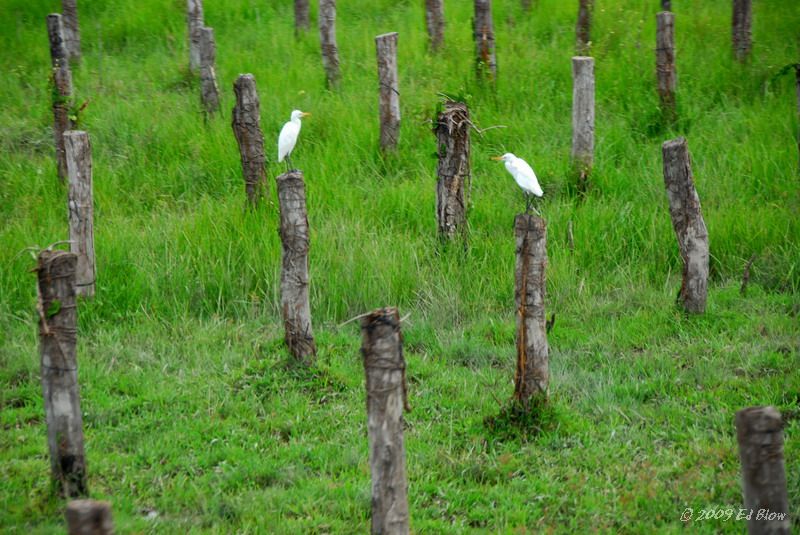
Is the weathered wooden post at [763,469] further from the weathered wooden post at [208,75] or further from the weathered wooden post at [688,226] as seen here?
the weathered wooden post at [208,75]

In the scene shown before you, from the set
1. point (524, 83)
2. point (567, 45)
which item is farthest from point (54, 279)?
point (567, 45)

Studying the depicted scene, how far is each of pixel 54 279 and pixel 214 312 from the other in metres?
2.72

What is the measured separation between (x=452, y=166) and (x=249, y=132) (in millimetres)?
1921

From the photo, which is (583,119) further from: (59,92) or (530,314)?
(59,92)

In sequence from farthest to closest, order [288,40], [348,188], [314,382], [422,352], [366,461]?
[288,40], [348,188], [422,352], [314,382], [366,461]

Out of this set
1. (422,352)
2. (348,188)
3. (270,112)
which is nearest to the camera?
(422,352)

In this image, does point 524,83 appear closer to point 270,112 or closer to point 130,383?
point 270,112

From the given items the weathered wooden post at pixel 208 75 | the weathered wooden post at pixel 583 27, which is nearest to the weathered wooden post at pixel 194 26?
the weathered wooden post at pixel 208 75

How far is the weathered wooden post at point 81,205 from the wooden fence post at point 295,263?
1925 mm

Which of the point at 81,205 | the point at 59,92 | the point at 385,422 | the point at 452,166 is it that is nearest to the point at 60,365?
the point at 385,422

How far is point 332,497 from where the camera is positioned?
5.14 metres

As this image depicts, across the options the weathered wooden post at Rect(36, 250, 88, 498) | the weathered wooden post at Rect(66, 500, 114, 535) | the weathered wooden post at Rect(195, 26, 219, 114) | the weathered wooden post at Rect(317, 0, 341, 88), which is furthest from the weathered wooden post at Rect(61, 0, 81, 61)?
the weathered wooden post at Rect(66, 500, 114, 535)

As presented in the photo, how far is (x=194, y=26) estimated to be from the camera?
1265 cm

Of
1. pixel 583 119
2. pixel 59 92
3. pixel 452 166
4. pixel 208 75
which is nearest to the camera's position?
pixel 452 166
